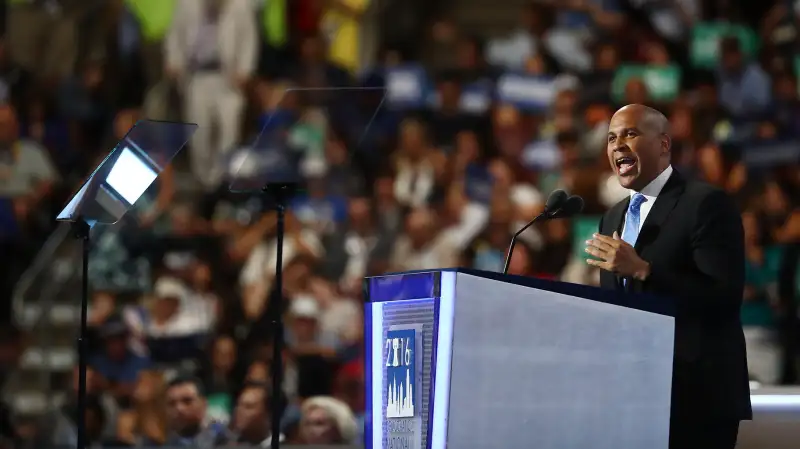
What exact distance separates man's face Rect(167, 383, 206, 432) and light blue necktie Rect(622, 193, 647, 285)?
4.15 m

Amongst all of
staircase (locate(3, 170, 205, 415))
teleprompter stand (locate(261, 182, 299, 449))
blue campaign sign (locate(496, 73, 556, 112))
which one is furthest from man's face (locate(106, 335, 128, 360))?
teleprompter stand (locate(261, 182, 299, 449))

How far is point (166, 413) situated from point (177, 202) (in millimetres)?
2390

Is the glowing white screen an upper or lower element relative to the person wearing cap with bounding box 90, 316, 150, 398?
upper

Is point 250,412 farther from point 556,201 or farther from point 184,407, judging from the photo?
point 556,201

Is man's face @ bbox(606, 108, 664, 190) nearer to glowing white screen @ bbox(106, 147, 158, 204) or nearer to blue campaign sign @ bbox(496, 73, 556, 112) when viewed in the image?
glowing white screen @ bbox(106, 147, 158, 204)

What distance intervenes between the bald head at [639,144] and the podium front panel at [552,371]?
0.53m

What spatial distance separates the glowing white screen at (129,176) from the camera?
5.05 m

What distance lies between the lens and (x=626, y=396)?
13.3 ft

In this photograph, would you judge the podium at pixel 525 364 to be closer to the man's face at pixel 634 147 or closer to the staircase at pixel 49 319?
the man's face at pixel 634 147

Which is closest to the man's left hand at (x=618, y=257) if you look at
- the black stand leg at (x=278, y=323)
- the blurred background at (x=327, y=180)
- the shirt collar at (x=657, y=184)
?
the shirt collar at (x=657, y=184)

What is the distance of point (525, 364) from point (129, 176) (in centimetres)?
179

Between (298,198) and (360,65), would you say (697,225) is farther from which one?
(360,65)

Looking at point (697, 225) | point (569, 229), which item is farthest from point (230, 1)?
point (697, 225)

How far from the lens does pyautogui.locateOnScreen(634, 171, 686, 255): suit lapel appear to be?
4.37 meters
